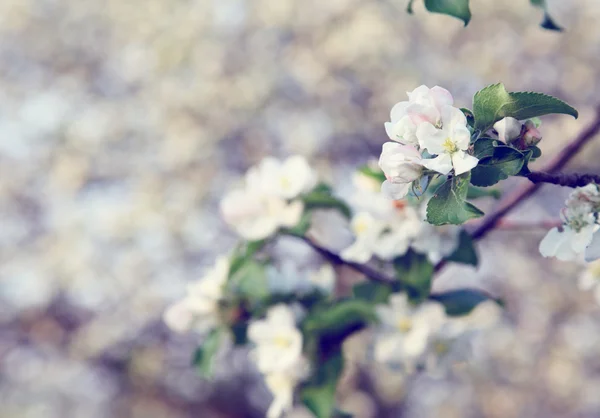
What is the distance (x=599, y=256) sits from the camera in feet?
2.03

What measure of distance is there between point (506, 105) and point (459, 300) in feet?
1.79

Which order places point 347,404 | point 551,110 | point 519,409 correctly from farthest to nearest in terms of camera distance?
point 519,409, point 347,404, point 551,110

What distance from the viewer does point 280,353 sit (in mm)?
991

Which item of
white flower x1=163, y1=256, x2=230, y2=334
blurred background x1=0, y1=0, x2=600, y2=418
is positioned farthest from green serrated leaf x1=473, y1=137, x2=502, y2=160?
blurred background x1=0, y1=0, x2=600, y2=418

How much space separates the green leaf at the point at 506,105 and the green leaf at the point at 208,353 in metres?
0.66

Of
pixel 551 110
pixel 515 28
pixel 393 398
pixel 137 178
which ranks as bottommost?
pixel 393 398

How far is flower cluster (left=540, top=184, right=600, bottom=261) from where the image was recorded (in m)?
0.60

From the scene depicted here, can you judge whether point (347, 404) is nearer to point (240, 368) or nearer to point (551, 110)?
point (240, 368)

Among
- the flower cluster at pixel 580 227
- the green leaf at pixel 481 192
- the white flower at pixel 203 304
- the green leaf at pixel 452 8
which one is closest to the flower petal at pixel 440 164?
the flower cluster at pixel 580 227

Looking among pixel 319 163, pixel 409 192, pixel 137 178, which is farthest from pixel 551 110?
pixel 137 178

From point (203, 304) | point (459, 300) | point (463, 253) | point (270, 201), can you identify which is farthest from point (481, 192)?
point (203, 304)

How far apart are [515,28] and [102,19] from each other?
9.15ft

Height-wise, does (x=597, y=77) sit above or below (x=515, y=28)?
below

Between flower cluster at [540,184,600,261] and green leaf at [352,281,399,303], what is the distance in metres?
0.42
